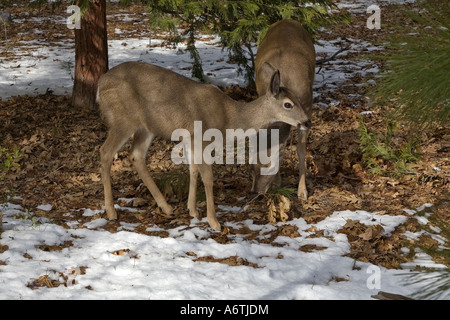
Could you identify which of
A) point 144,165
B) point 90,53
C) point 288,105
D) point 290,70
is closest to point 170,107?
point 144,165

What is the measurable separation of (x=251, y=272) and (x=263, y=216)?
1.68m

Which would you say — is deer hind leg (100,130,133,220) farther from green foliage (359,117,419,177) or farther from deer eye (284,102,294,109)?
green foliage (359,117,419,177)

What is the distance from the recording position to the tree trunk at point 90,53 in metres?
10.5

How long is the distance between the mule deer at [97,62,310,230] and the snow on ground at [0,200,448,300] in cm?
81

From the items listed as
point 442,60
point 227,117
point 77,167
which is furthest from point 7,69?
point 442,60

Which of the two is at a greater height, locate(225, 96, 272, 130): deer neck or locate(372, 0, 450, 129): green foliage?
locate(372, 0, 450, 129): green foliage

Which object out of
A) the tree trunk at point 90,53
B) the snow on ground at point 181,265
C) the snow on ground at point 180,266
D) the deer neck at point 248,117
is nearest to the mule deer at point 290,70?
the deer neck at point 248,117

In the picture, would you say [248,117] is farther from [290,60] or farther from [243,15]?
[243,15]

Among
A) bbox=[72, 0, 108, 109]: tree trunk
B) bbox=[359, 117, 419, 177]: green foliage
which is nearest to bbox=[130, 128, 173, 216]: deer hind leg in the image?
bbox=[359, 117, 419, 177]: green foliage

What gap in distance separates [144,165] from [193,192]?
0.75 meters

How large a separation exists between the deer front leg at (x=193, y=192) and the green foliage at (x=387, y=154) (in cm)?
265

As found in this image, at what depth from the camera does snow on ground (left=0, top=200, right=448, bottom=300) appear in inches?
199

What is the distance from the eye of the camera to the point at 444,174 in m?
7.98

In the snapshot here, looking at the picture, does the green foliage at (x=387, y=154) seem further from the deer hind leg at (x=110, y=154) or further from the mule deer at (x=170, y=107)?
the deer hind leg at (x=110, y=154)
